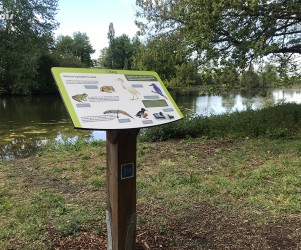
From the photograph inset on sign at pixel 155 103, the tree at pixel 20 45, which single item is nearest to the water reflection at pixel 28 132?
the photograph inset on sign at pixel 155 103

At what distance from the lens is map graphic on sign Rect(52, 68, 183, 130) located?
2328 mm

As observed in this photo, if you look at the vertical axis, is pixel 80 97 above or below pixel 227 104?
above

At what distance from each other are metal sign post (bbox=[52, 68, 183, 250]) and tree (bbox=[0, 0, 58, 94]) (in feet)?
108

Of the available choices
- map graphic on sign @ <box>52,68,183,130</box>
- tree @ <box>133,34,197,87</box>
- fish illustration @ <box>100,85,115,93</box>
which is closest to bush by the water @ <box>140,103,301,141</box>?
tree @ <box>133,34,197,87</box>

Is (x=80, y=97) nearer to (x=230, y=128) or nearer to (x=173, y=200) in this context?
(x=173, y=200)

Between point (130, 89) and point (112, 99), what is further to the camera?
point (130, 89)

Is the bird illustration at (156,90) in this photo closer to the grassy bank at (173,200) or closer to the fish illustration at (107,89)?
the fish illustration at (107,89)

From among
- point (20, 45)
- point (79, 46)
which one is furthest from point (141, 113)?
point (79, 46)

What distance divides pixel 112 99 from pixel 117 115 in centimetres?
18

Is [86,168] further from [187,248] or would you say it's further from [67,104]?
[67,104]

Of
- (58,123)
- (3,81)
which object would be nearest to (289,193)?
(58,123)

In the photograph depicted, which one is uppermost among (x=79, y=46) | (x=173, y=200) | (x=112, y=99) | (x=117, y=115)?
(x=79, y=46)

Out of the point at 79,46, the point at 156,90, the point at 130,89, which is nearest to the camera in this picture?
the point at 130,89

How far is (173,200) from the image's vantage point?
4.11 m
